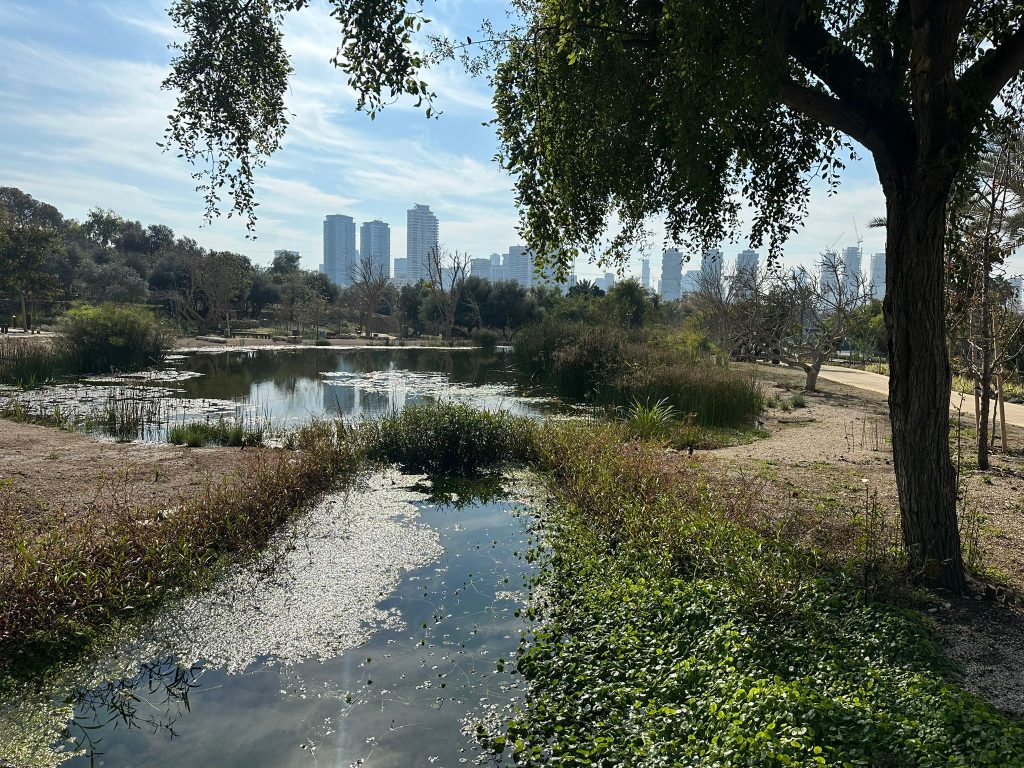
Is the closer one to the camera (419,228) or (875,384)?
(875,384)

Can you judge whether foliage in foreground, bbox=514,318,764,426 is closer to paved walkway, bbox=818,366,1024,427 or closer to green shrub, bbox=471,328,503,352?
paved walkway, bbox=818,366,1024,427

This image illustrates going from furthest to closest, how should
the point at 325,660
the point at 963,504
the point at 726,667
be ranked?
1. the point at 963,504
2. the point at 325,660
3. the point at 726,667

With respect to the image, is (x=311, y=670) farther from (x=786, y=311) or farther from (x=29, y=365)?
(x=786, y=311)

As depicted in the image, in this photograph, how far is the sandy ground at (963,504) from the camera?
357cm

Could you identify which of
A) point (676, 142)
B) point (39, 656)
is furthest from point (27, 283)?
point (676, 142)

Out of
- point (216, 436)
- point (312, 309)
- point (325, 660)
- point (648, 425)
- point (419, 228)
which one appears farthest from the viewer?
point (419, 228)

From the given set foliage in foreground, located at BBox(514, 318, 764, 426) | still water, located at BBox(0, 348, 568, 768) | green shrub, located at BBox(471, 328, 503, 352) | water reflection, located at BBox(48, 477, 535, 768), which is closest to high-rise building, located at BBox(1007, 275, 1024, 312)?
foliage in foreground, located at BBox(514, 318, 764, 426)

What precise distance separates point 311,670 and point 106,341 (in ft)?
68.3

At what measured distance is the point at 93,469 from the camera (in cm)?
812

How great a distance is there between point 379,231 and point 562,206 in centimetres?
19222

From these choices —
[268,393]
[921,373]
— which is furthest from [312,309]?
[921,373]

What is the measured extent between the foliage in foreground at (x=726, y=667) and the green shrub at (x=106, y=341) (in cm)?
1997

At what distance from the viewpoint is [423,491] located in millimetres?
8508

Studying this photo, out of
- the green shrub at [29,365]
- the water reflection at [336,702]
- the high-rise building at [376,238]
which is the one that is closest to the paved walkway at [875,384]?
the water reflection at [336,702]
